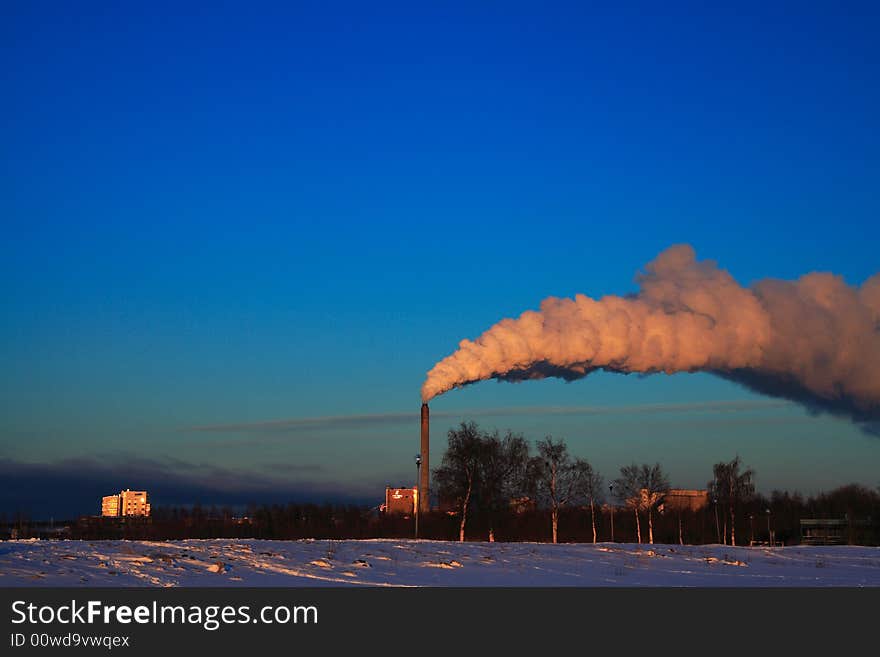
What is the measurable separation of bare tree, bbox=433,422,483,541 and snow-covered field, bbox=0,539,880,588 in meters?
33.6

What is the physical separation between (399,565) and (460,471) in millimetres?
44217

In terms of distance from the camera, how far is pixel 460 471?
75375 millimetres

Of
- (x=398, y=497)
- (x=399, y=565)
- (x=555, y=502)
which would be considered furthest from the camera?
(x=398, y=497)

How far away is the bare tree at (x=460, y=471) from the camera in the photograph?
74875mm

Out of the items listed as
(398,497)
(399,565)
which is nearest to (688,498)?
(398,497)

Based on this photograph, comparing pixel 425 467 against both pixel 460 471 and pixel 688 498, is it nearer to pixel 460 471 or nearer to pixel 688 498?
pixel 460 471

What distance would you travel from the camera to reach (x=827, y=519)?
110m

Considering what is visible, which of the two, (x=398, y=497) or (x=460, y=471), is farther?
(x=398, y=497)

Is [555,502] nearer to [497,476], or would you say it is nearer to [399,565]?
[497,476]

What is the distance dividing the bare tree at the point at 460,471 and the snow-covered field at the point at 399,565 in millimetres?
33605

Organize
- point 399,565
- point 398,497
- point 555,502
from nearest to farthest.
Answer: point 399,565, point 555,502, point 398,497

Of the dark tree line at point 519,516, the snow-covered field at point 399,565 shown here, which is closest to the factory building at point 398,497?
the dark tree line at point 519,516
